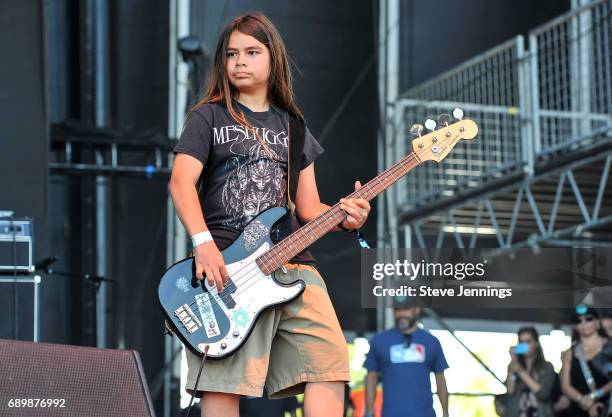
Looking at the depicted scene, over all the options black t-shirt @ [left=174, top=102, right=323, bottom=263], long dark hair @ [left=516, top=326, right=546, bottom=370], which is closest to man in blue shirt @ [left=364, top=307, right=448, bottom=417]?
long dark hair @ [left=516, top=326, right=546, bottom=370]

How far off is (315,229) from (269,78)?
0.56 meters

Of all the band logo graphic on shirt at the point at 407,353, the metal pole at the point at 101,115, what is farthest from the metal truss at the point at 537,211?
the metal pole at the point at 101,115

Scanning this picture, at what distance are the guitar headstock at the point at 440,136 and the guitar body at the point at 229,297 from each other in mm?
587

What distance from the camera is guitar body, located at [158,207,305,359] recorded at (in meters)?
3.93

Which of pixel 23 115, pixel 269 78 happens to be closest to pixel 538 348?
pixel 269 78

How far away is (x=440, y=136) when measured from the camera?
169 inches

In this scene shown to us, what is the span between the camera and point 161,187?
9641 millimetres

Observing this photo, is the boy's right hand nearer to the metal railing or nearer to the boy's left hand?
the boy's left hand

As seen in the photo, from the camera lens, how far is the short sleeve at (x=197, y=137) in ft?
13.2

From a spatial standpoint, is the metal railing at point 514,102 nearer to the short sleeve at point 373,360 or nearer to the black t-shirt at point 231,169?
the short sleeve at point 373,360

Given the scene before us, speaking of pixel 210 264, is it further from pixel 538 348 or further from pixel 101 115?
pixel 101 115

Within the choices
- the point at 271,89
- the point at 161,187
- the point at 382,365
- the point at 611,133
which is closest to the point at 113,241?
the point at 161,187

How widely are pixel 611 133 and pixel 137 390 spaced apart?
674cm

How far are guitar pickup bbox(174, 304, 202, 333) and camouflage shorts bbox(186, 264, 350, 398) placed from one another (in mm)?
104
